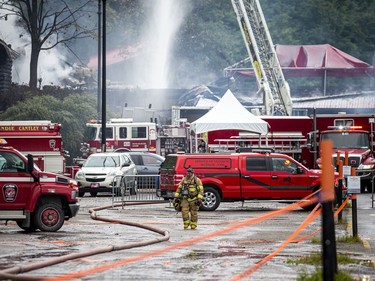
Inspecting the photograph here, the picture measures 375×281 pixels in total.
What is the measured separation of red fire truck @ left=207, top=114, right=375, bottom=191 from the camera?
126 feet

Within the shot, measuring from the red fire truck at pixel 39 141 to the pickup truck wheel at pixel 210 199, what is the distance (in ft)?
25.5

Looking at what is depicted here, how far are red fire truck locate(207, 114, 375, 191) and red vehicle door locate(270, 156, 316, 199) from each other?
355 inches

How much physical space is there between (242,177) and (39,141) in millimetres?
8598

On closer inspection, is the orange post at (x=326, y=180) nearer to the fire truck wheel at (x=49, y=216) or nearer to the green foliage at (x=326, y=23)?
the fire truck wheel at (x=49, y=216)

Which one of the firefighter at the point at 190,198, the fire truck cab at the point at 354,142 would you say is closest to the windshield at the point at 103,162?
the fire truck cab at the point at 354,142

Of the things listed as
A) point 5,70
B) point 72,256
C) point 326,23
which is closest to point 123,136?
point 5,70

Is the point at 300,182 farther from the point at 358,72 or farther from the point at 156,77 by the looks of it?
the point at 156,77

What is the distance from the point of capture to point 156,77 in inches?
3565

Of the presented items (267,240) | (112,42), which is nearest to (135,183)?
(267,240)

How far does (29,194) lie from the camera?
68.2 feet

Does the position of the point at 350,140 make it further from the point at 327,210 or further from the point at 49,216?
the point at 327,210

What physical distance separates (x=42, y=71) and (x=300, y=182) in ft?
174

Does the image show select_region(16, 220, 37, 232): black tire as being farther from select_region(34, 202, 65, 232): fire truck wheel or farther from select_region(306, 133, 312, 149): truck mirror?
select_region(306, 133, 312, 149): truck mirror

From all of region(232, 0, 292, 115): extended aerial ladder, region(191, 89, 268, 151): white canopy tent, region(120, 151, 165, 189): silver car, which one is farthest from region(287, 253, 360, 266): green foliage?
region(232, 0, 292, 115): extended aerial ladder
